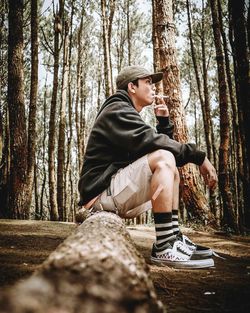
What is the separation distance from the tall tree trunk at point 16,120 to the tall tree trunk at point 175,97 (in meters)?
2.64

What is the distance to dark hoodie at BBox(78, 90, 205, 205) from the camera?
203cm

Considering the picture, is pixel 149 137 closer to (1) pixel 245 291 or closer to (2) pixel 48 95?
(1) pixel 245 291

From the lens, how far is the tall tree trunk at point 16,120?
5586 millimetres

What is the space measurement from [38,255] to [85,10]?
510 inches

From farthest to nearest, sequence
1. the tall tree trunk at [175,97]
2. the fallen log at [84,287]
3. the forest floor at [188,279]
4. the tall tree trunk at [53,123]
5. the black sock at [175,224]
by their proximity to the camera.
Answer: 1. the tall tree trunk at [53,123]
2. the tall tree trunk at [175,97]
3. the black sock at [175,224]
4. the forest floor at [188,279]
5. the fallen log at [84,287]

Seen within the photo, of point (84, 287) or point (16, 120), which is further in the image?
point (16, 120)

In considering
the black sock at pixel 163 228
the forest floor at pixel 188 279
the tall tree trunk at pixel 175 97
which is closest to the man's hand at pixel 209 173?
the black sock at pixel 163 228

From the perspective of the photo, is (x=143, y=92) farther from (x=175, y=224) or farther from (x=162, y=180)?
(x=175, y=224)

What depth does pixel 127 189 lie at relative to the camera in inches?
79.8

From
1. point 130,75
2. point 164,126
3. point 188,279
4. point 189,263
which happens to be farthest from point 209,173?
point 130,75

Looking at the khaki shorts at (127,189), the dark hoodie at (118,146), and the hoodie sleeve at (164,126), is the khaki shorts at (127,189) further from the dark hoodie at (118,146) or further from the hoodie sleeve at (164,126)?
the hoodie sleeve at (164,126)

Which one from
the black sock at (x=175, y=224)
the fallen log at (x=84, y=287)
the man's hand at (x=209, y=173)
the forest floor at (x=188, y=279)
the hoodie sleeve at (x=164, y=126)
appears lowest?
the forest floor at (x=188, y=279)

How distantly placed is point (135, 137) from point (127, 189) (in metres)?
0.35

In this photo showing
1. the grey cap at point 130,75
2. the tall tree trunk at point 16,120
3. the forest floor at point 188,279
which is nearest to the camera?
the forest floor at point 188,279
